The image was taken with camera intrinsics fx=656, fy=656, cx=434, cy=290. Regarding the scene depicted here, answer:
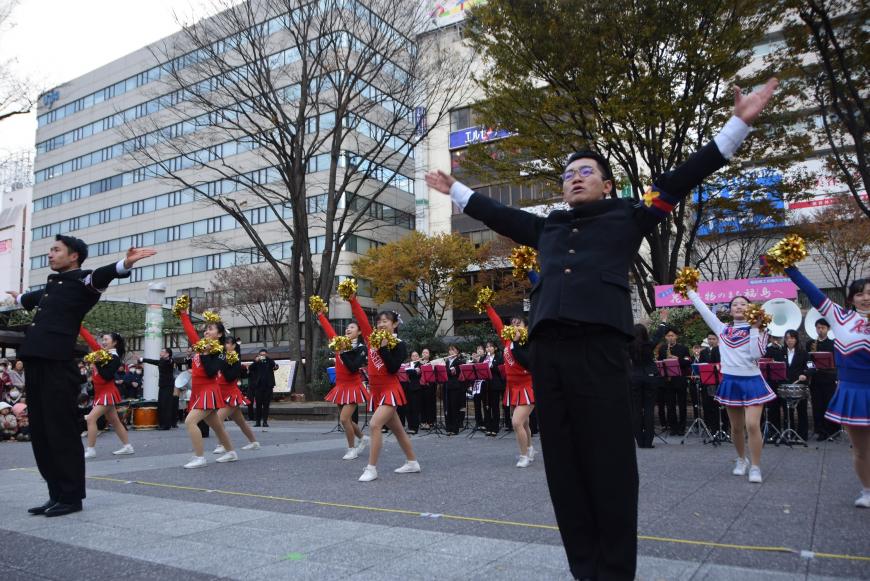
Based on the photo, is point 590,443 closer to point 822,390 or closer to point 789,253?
point 789,253

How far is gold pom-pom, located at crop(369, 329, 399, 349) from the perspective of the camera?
26.2ft

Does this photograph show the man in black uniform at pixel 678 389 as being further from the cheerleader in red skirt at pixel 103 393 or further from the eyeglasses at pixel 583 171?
the eyeglasses at pixel 583 171

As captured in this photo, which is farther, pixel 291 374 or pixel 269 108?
pixel 291 374

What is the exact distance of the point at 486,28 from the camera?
16531 millimetres

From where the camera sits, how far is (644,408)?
36.4ft

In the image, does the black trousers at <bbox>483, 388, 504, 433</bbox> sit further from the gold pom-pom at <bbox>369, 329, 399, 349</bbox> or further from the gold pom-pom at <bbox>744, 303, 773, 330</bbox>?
the gold pom-pom at <bbox>744, 303, 773, 330</bbox>

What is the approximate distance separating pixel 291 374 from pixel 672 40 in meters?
15.3

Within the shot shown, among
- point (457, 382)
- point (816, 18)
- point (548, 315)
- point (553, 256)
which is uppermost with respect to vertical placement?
point (816, 18)

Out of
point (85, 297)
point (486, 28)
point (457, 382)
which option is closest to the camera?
point (85, 297)

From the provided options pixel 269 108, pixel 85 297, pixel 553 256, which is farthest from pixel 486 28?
pixel 553 256

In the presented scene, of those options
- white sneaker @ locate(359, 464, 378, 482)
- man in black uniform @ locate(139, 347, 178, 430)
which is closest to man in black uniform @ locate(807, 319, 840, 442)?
white sneaker @ locate(359, 464, 378, 482)

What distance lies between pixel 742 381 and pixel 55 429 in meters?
6.77

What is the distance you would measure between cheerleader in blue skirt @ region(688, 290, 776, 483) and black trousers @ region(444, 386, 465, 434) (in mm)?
7921

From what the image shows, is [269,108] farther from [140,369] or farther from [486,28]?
[140,369]
